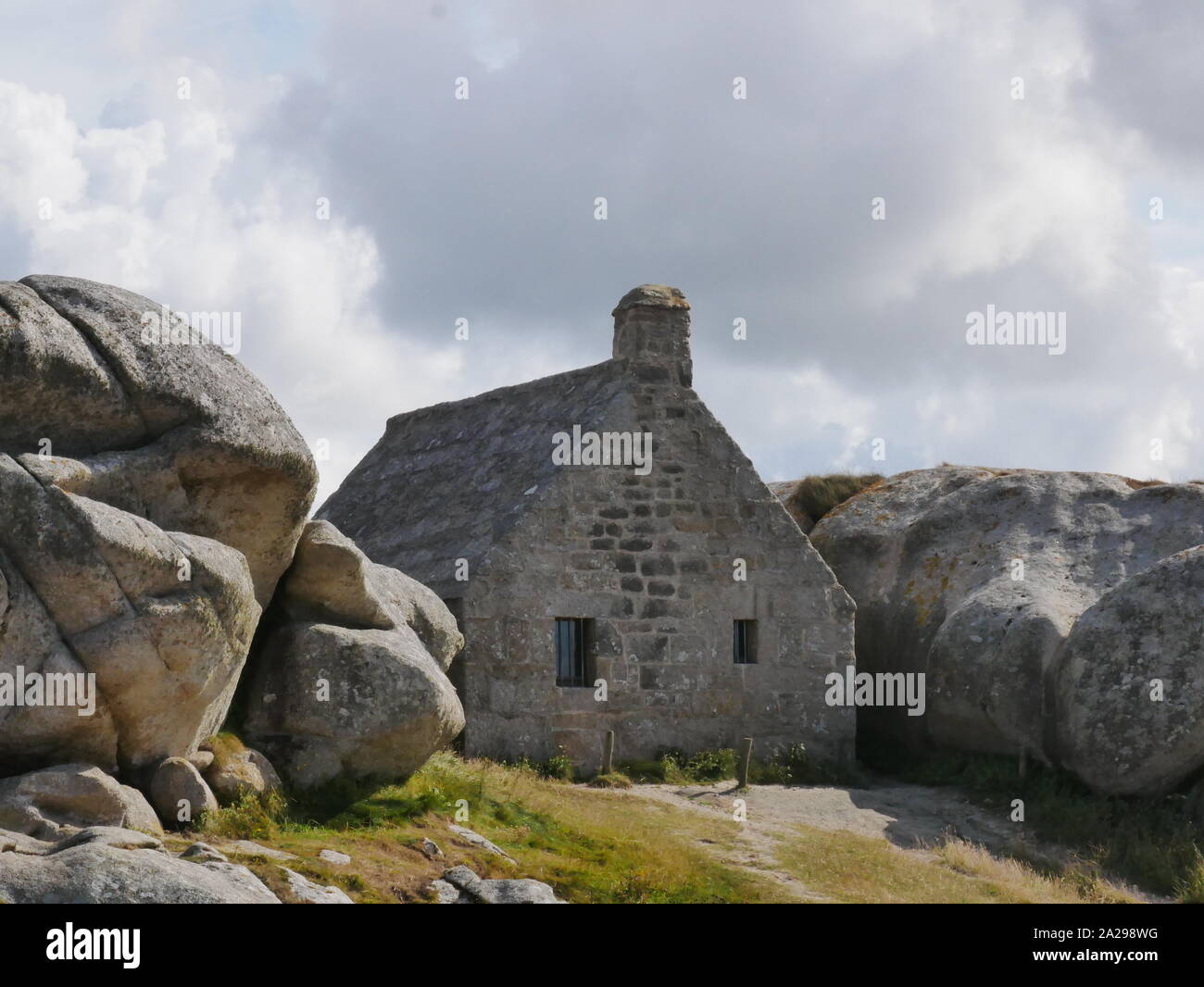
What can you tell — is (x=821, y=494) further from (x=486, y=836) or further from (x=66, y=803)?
(x=66, y=803)

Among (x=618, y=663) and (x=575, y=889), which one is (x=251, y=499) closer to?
(x=575, y=889)

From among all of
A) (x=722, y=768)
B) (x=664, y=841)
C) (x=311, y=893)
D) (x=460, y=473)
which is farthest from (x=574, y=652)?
(x=311, y=893)

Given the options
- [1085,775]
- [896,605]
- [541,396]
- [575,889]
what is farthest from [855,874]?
[541,396]

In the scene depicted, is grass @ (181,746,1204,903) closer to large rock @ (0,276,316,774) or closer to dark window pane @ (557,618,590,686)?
large rock @ (0,276,316,774)

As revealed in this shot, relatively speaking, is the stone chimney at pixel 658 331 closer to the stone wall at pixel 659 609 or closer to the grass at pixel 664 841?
the stone wall at pixel 659 609

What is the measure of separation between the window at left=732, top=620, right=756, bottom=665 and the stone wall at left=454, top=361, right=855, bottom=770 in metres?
0.11

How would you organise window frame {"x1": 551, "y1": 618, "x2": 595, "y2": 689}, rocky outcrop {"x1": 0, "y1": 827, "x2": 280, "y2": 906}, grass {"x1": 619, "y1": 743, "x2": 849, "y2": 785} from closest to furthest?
1. rocky outcrop {"x1": 0, "y1": 827, "x2": 280, "y2": 906}
2. grass {"x1": 619, "y1": 743, "x2": 849, "y2": 785}
3. window frame {"x1": 551, "y1": 618, "x2": 595, "y2": 689}

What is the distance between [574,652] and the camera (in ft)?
58.1

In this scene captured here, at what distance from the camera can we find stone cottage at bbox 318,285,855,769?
55.9ft

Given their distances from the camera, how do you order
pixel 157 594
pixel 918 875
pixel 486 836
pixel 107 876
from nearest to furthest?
pixel 107 876 < pixel 157 594 < pixel 486 836 < pixel 918 875

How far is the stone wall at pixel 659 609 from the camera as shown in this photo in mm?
16969

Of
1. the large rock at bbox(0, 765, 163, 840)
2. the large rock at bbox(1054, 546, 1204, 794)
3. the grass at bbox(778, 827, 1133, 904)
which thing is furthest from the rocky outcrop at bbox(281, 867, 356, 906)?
the large rock at bbox(1054, 546, 1204, 794)

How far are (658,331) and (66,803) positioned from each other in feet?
35.4

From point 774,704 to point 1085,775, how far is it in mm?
3645
